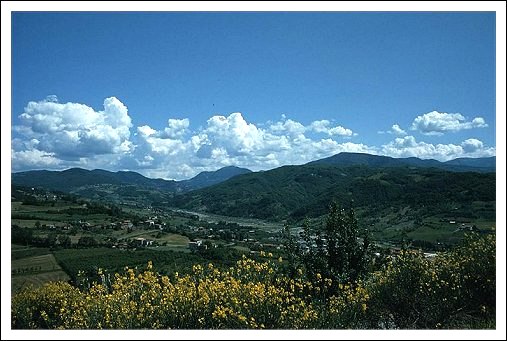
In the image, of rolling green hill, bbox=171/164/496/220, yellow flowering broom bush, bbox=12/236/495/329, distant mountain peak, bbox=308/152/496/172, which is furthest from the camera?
rolling green hill, bbox=171/164/496/220

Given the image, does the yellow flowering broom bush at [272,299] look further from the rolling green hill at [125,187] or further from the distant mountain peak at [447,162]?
the rolling green hill at [125,187]

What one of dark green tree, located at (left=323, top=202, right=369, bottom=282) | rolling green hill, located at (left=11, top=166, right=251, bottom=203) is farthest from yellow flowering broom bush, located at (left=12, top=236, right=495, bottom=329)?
rolling green hill, located at (left=11, top=166, right=251, bottom=203)

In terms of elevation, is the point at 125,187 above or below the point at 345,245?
above

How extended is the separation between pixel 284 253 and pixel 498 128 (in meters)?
2.66

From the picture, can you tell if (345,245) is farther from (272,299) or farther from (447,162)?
(447,162)

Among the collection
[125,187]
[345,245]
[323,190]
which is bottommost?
[323,190]

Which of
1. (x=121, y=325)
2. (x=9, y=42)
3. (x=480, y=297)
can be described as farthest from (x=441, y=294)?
(x=9, y=42)

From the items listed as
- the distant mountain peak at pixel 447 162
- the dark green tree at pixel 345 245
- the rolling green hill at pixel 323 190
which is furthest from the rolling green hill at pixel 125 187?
the dark green tree at pixel 345 245

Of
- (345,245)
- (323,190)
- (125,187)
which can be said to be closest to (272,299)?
(345,245)

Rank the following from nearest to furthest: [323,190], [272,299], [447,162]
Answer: [272,299] → [447,162] → [323,190]

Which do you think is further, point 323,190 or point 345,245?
point 323,190

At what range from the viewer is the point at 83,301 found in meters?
3.82

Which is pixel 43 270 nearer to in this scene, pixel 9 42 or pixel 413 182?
pixel 9 42

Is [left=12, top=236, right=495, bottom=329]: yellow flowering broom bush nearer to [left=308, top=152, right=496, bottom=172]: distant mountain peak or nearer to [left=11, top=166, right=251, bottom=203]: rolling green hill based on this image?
[left=308, top=152, right=496, bottom=172]: distant mountain peak
